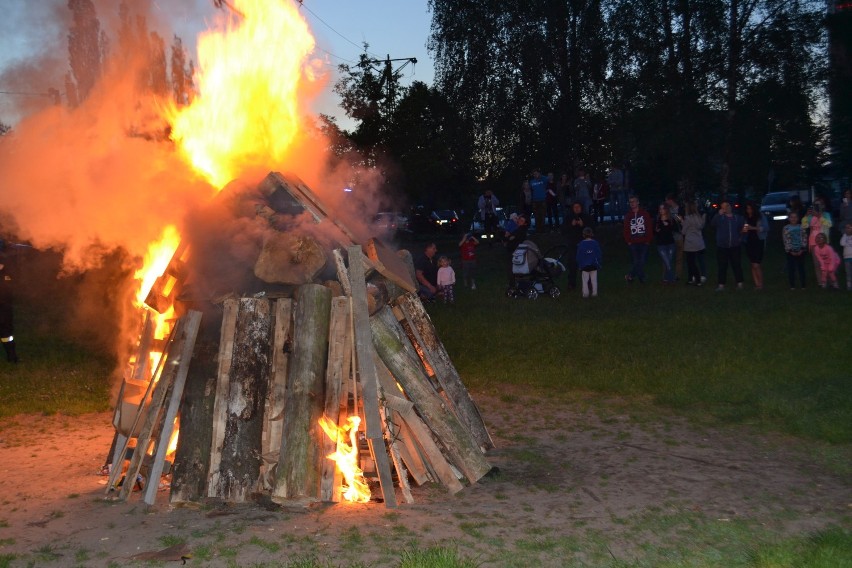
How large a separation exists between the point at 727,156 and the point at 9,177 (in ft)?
89.6

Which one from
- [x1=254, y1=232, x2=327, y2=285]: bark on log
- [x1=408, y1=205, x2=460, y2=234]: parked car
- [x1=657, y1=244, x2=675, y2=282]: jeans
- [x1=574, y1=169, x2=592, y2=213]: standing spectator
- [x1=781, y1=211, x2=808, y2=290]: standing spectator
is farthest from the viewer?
[x1=408, y1=205, x2=460, y2=234]: parked car

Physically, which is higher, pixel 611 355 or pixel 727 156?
pixel 727 156

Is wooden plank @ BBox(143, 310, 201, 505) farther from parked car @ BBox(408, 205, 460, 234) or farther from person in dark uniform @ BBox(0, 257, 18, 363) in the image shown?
parked car @ BBox(408, 205, 460, 234)

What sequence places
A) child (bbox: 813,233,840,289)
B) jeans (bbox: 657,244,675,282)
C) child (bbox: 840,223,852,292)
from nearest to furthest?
1. child (bbox: 840,223,852,292)
2. child (bbox: 813,233,840,289)
3. jeans (bbox: 657,244,675,282)

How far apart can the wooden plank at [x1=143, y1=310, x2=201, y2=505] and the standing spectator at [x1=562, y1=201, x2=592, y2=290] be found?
1492 centimetres

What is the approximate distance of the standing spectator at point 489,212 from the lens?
30.9 metres

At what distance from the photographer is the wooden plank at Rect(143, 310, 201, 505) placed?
682 cm

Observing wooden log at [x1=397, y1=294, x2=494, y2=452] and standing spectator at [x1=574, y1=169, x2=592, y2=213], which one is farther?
standing spectator at [x1=574, y1=169, x2=592, y2=213]

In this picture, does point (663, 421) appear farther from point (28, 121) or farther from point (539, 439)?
point (28, 121)

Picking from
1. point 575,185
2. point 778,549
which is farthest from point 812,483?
point 575,185

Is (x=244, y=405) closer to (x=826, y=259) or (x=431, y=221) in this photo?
(x=826, y=259)

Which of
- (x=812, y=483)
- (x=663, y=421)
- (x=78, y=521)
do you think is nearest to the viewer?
(x=78, y=521)

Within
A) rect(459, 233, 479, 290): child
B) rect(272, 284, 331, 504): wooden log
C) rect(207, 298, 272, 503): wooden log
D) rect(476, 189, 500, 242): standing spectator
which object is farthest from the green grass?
rect(476, 189, 500, 242): standing spectator

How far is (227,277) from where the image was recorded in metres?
7.48
